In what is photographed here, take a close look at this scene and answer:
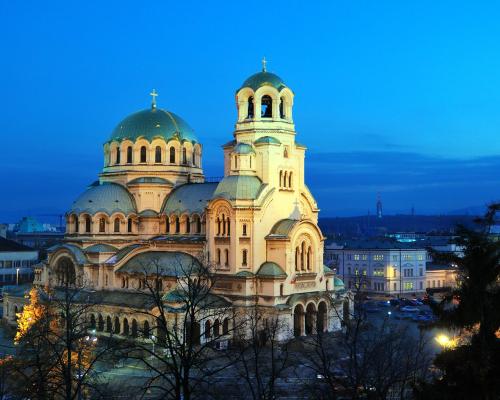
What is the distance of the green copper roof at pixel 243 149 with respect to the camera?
179 feet

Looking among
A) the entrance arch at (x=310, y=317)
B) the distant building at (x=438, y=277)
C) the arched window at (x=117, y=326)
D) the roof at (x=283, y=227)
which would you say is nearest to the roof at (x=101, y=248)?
the arched window at (x=117, y=326)

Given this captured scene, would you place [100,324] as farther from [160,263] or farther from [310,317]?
[310,317]

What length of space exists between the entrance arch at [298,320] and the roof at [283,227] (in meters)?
5.26

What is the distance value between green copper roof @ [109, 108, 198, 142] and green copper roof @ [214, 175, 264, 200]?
37.4 feet

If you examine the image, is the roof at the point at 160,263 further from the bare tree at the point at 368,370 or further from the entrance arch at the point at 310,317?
the bare tree at the point at 368,370

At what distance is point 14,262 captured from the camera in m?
93.1

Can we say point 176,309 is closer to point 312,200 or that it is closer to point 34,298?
point 34,298

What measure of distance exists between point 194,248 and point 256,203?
6878 millimetres

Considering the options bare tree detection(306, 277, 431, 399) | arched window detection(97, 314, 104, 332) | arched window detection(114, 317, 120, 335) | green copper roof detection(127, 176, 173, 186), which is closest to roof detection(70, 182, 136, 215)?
green copper roof detection(127, 176, 173, 186)

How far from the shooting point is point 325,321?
5662 centimetres

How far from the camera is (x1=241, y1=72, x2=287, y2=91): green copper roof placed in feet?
183

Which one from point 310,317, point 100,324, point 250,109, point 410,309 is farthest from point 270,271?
point 410,309

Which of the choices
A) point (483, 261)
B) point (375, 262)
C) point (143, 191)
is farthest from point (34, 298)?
point (375, 262)

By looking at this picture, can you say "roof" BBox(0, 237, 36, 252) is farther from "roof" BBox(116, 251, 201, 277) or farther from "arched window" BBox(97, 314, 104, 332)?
"arched window" BBox(97, 314, 104, 332)
